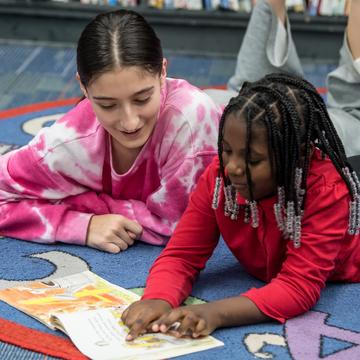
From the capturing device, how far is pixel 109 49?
5.02 ft

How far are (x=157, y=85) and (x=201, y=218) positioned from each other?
290mm

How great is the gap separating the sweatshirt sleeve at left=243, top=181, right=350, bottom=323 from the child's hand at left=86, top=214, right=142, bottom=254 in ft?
1.36

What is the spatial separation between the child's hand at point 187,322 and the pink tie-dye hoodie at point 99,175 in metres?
0.44

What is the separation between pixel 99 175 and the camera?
1731mm

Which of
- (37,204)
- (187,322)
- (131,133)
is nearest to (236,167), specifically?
(187,322)

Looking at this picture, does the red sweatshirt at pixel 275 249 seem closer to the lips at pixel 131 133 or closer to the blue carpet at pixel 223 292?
the blue carpet at pixel 223 292

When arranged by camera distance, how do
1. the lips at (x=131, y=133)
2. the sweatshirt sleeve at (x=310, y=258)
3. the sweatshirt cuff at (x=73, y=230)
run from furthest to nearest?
the sweatshirt cuff at (x=73, y=230), the lips at (x=131, y=133), the sweatshirt sleeve at (x=310, y=258)

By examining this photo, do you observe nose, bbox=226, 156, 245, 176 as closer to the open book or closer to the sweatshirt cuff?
Result: the open book

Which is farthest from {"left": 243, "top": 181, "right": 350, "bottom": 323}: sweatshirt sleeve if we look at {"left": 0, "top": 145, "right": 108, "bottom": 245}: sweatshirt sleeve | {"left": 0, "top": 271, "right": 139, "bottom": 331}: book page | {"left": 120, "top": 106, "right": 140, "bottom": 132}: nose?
{"left": 0, "top": 145, "right": 108, "bottom": 245}: sweatshirt sleeve

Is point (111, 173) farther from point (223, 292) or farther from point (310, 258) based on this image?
point (310, 258)

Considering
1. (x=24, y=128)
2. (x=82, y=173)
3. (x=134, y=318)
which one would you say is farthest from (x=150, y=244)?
(x=24, y=128)

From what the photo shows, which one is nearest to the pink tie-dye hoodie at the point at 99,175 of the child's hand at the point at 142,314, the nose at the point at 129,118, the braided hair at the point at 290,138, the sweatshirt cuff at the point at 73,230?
the sweatshirt cuff at the point at 73,230

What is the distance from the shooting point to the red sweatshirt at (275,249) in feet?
4.41

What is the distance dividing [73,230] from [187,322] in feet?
1.69
